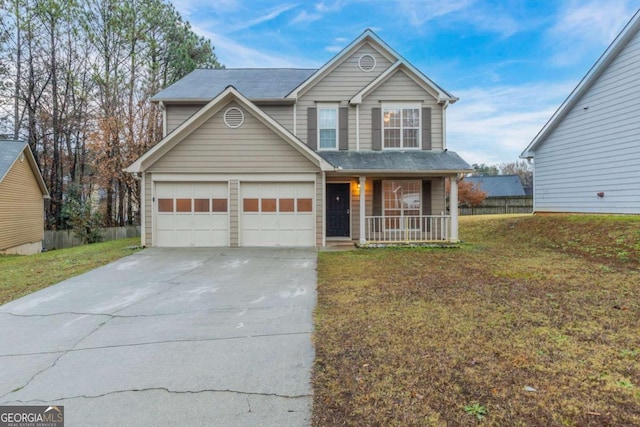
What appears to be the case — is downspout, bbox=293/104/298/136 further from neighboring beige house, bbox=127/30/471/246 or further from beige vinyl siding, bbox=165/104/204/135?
beige vinyl siding, bbox=165/104/204/135

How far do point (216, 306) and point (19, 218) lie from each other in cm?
1855

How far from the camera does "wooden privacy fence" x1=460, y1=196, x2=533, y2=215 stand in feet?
94.4

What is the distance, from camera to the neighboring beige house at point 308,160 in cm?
1090

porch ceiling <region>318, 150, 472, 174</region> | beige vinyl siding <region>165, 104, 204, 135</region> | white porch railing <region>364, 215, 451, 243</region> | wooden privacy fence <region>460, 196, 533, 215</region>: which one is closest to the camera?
porch ceiling <region>318, 150, 472, 174</region>

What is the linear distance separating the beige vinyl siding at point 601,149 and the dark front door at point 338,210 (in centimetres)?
948

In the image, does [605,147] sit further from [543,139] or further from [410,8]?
[410,8]

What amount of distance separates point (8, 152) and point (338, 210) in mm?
17347

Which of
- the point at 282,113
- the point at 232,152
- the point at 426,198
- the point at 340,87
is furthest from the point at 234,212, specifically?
the point at 426,198

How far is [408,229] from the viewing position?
12.1 meters

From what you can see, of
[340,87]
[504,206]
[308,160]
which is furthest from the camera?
[504,206]

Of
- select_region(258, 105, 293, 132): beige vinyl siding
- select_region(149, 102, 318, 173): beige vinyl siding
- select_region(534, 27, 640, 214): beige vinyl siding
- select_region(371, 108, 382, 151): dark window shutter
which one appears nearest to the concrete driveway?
select_region(149, 102, 318, 173): beige vinyl siding

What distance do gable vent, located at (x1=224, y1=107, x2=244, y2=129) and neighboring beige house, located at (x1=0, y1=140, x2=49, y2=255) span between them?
42.3 feet

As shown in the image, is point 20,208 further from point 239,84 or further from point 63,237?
point 239,84

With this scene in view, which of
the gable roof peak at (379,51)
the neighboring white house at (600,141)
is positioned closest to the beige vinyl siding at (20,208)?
the gable roof peak at (379,51)
